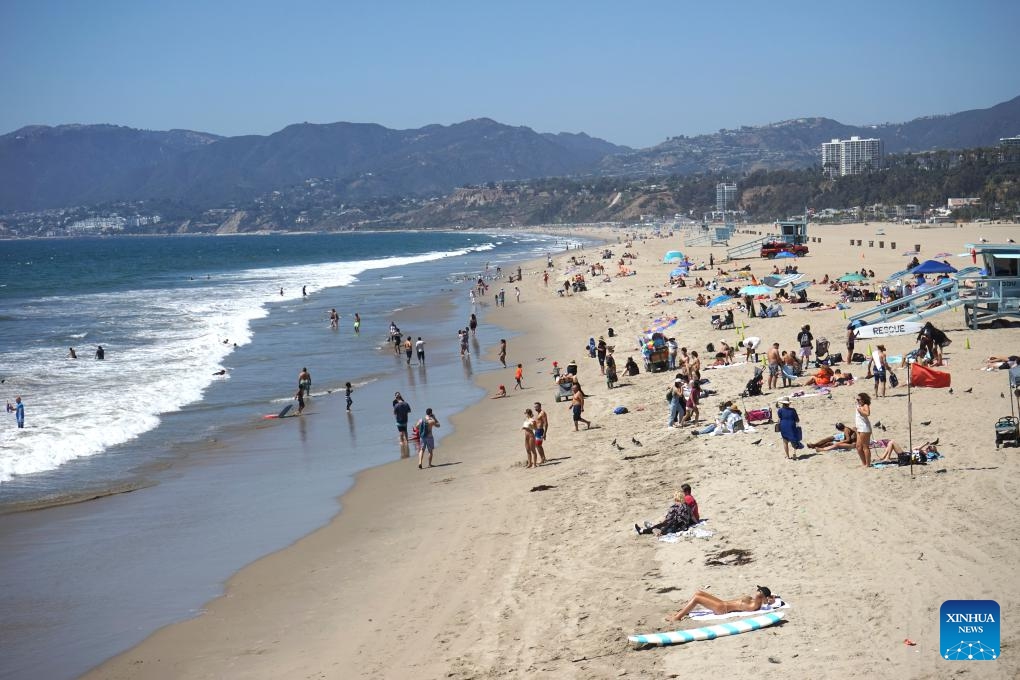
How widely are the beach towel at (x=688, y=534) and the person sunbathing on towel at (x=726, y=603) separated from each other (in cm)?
221

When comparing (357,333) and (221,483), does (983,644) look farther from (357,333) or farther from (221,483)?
(357,333)

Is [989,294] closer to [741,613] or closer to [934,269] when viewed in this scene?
[934,269]

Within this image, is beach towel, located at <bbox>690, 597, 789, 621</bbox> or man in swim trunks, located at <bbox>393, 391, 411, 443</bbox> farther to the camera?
man in swim trunks, located at <bbox>393, 391, 411, 443</bbox>

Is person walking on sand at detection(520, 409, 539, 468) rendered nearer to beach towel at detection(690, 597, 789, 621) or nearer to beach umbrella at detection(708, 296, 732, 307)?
beach towel at detection(690, 597, 789, 621)

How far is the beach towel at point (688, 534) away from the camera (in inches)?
413

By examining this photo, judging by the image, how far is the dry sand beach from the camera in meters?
7.61

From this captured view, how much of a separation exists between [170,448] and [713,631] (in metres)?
13.9

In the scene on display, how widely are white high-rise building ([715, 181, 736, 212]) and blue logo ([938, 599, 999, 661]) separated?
16893cm

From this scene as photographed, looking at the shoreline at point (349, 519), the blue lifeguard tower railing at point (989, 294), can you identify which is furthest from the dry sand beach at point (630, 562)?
the blue lifeguard tower railing at point (989, 294)

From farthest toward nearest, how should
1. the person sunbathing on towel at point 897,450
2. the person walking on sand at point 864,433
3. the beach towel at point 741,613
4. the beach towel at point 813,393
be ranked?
1. the beach towel at point 813,393
2. the person walking on sand at point 864,433
3. the person sunbathing on towel at point 897,450
4. the beach towel at point 741,613

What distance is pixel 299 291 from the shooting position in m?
60.9

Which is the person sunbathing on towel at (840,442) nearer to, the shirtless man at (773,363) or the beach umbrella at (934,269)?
the shirtless man at (773,363)

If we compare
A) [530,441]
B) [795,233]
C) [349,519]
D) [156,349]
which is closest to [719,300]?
[530,441]

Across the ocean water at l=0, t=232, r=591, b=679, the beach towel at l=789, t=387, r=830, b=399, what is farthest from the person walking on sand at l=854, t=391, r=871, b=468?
the ocean water at l=0, t=232, r=591, b=679
